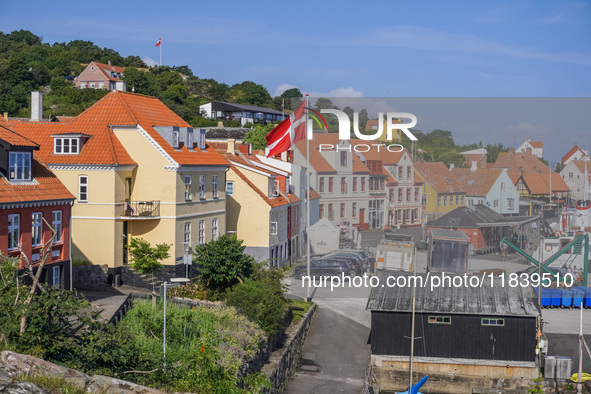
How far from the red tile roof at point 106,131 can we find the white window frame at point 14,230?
29.1 ft

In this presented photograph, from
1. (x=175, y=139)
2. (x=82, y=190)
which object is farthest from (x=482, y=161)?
(x=82, y=190)

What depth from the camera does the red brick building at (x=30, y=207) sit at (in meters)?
25.2

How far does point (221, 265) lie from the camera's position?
31500mm

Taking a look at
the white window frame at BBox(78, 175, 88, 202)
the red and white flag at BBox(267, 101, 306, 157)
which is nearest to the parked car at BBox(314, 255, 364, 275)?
the red and white flag at BBox(267, 101, 306, 157)

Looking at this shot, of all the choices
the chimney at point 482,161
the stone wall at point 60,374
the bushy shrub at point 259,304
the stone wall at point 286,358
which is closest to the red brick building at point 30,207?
the bushy shrub at point 259,304

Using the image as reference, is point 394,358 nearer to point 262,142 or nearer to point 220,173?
point 220,173

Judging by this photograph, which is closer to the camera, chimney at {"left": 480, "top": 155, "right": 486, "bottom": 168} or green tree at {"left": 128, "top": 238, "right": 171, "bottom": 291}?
green tree at {"left": 128, "top": 238, "right": 171, "bottom": 291}

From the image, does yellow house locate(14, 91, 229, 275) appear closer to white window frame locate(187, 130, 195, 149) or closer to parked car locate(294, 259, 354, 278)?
white window frame locate(187, 130, 195, 149)

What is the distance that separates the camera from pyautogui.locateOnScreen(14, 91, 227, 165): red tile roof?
113 ft

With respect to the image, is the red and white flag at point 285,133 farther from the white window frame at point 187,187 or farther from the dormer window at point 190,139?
the white window frame at point 187,187

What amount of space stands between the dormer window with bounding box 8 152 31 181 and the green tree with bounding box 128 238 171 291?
8.47 metres

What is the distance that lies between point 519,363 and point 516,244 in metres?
16.5

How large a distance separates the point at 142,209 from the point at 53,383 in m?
21.9

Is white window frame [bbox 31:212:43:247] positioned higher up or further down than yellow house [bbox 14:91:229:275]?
further down
